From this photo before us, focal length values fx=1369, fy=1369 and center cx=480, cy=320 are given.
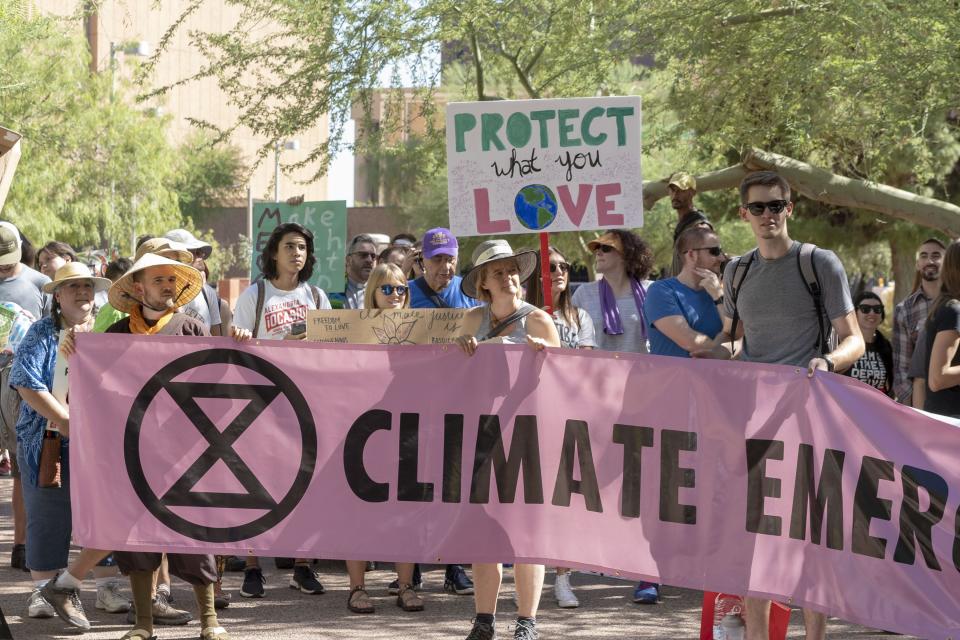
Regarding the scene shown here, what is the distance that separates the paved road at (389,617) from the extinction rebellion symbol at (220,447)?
0.96 meters

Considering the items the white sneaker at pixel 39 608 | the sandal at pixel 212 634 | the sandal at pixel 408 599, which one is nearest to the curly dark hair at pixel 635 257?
the sandal at pixel 408 599

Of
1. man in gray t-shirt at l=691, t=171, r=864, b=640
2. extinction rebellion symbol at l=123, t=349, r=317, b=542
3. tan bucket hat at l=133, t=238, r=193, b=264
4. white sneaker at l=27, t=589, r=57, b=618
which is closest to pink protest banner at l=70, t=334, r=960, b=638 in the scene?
extinction rebellion symbol at l=123, t=349, r=317, b=542

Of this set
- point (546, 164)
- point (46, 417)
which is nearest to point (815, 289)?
point (546, 164)

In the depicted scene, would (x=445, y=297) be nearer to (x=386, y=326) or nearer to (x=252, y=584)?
→ (x=386, y=326)

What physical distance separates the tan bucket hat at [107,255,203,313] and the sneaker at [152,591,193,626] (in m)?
1.61

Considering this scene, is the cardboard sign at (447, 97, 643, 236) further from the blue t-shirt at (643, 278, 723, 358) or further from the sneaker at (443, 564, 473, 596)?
the sneaker at (443, 564, 473, 596)

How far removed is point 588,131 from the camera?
760 centimetres

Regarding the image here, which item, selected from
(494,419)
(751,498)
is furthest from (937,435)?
(494,419)

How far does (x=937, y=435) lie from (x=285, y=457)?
274 cm

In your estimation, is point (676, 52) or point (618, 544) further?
point (676, 52)

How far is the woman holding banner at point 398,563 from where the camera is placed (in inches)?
289

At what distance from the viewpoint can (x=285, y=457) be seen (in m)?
6.05

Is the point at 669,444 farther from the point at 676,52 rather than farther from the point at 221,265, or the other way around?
the point at 221,265

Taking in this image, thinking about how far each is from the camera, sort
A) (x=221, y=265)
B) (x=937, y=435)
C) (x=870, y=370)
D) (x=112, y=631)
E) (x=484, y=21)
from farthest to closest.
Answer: (x=221, y=265) → (x=484, y=21) → (x=870, y=370) → (x=112, y=631) → (x=937, y=435)
